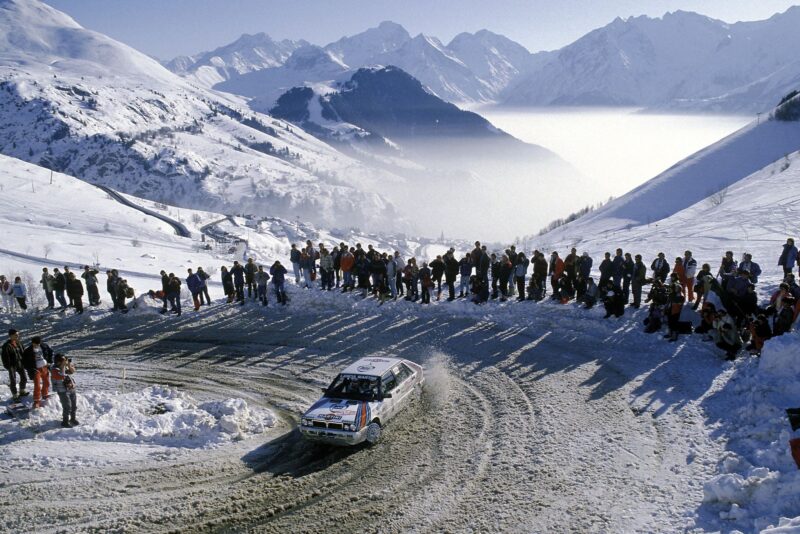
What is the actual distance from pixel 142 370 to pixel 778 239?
2946 centimetres

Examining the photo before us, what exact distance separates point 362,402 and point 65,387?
23.8 ft

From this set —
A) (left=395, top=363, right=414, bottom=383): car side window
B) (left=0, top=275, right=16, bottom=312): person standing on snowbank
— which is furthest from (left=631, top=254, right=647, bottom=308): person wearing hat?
(left=0, top=275, right=16, bottom=312): person standing on snowbank

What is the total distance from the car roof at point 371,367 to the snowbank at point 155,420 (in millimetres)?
2373

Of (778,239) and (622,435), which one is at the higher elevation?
(778,239)

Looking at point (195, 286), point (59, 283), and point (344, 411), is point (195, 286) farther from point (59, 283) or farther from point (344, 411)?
point (344, 411)

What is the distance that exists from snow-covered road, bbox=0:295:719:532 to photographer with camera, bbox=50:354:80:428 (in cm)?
50

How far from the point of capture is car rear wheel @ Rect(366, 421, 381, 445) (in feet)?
41.9

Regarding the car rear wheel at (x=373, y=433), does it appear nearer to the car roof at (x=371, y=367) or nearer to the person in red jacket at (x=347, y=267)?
the car roof at (x=371, y=367)

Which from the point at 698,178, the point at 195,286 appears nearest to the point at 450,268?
the point at 195,286

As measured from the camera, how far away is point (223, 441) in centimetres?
1329

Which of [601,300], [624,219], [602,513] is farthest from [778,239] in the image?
[624,219]

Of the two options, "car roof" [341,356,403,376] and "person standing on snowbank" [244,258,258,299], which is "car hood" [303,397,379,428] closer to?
"car roof" [341,356,403,376]

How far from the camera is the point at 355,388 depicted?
44.9 ft

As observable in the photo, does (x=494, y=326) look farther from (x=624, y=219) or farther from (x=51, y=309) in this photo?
(x=624, y=219)
